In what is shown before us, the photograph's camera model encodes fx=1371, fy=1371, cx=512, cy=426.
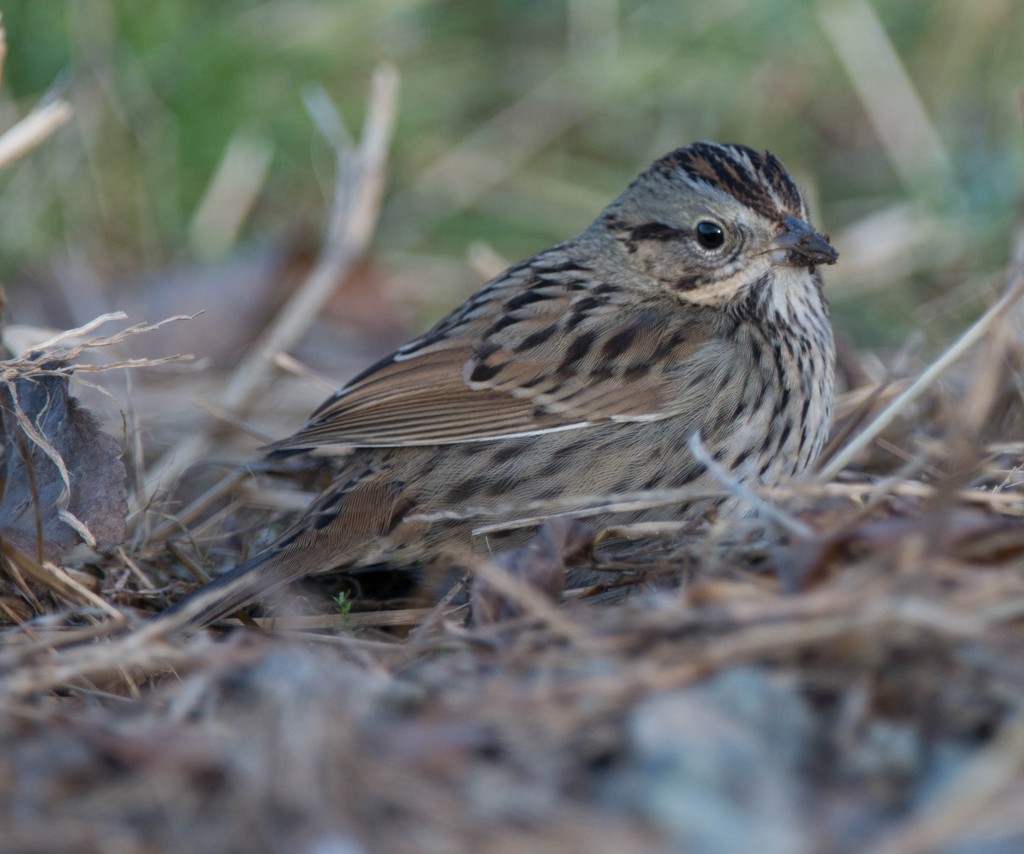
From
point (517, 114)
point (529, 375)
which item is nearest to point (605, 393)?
point (529, 375)

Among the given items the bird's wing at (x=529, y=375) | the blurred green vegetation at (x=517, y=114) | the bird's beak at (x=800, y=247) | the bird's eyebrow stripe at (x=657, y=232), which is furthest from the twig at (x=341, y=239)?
the bird's beak at (x=800, y=247)

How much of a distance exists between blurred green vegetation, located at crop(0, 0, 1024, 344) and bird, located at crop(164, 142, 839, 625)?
2.24 meters

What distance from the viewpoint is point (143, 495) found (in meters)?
3.79

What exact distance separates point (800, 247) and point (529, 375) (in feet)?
2.72

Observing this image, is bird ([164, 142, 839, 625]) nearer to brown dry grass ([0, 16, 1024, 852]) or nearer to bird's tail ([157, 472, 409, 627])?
bird's tail ([157, 472, 409, 627])

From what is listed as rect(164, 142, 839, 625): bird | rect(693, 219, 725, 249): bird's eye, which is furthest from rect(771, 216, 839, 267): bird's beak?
rect(693, 219, 725, 249): bird's eye

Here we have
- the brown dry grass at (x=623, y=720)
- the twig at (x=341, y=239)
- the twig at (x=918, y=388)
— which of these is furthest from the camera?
the twig at (x=341, y=239)

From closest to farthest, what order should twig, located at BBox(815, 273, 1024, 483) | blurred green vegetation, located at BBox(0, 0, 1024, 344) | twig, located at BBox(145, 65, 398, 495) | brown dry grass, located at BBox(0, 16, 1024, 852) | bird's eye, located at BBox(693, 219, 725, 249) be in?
brown dry grass, located at BBox(0, 16, 1024, 852)
twig, located at BBox(815, 273, 1024, 483)
bird's eye, located at BBox(693, 219, 725, 249)
twig, located at BBox(145, 65, 398, 495)
blurred green vegetation, located at BBox(0, 0, 1024, 344)

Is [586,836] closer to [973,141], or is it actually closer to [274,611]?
[274,611]

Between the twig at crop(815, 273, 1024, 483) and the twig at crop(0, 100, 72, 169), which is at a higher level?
the twig at crop(0, 100, 72, 169)

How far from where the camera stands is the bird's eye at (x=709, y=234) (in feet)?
12.8

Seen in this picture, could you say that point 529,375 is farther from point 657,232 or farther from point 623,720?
point 623,720

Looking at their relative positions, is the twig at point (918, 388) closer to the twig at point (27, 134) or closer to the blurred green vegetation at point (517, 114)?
the twig at point (27, 134)

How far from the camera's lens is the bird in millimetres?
3596
